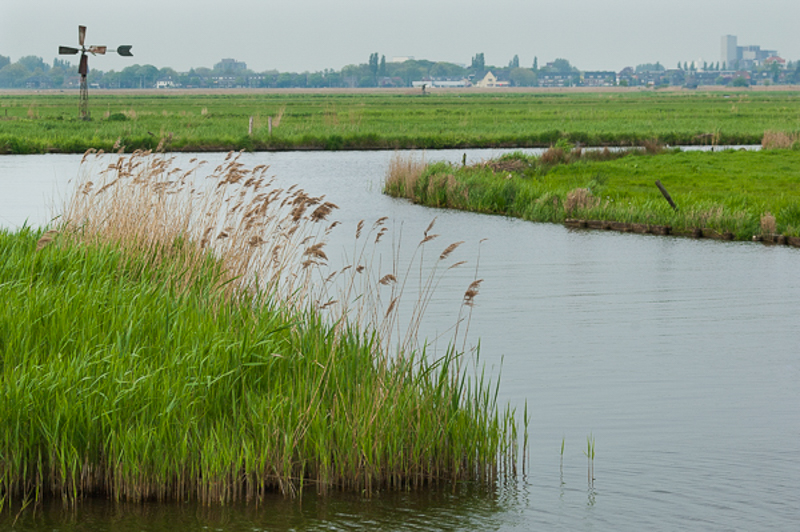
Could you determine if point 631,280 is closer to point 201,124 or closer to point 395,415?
point 395,415

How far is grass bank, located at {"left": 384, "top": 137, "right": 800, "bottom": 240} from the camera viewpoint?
1080 inches

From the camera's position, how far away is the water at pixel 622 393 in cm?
766

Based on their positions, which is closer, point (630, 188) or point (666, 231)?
point (666, 231)

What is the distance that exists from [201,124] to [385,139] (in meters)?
18.7

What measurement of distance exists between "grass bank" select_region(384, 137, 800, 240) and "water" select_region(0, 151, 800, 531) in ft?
6.39

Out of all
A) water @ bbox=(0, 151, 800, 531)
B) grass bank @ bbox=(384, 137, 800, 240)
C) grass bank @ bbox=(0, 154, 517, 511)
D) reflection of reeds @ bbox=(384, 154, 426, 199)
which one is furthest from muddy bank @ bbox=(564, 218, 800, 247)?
grass bank @ bbox=(0, 154, 517, 511)

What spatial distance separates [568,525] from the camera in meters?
7.57

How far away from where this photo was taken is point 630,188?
113ft

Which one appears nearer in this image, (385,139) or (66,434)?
(66,434)

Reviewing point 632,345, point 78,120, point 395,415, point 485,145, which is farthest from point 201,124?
point 395,415

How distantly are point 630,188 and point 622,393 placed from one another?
946 inches

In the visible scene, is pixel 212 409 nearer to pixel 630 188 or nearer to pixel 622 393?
pixel 622 393

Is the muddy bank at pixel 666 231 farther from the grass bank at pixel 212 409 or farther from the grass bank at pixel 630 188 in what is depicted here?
the grass bank at pixel 212 409

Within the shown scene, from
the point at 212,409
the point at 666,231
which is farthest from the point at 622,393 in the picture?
the point at 666,231
